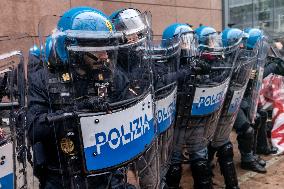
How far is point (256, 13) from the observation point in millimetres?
16188

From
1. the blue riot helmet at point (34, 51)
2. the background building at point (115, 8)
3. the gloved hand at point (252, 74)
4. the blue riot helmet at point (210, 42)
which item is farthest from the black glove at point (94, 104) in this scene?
the background building at point (115, 8)

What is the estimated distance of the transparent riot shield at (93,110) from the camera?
1904mm

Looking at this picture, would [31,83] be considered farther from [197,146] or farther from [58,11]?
[58,11]

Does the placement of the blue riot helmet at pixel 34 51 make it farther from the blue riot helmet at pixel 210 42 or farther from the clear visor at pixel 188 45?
the blue riot helmet at pixel 210 42

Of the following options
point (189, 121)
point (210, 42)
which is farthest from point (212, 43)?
point (189, 121)

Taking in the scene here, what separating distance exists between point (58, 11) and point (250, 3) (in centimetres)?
926

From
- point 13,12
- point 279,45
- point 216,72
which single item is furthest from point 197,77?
point 13,12

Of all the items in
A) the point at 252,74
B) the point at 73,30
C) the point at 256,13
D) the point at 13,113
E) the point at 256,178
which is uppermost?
the point at 256,13

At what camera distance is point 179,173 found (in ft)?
13.3

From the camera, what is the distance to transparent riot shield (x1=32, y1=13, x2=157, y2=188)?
1.90 meters

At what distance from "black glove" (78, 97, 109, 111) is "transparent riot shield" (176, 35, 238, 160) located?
1669 mm

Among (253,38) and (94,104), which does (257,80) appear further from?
(94,104)

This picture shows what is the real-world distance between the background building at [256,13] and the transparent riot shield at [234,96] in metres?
11.6

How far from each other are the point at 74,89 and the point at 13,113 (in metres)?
0.42
